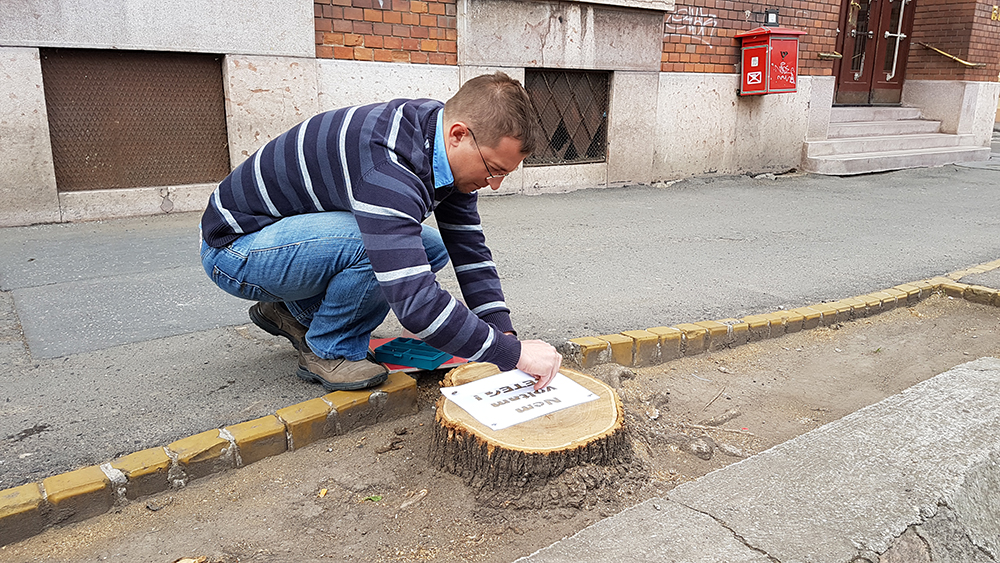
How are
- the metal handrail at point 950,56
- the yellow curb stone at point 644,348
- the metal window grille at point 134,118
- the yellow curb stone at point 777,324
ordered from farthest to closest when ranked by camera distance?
the metal handrail at point 950,56 → the metal window grille at point 134,118 → the yellow curb stone at point 777,324 → the yellow curb stone at point 644,348

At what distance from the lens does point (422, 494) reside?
6.89 feet

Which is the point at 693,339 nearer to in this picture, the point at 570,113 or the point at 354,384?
the point at 354,384

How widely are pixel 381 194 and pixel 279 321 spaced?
1046 millimetres

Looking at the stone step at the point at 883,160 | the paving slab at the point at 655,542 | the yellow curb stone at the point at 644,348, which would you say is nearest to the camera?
the paving slab at the point at 655,542

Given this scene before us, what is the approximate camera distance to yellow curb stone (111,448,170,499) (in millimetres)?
2014

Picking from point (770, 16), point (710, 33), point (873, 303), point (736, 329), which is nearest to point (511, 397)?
point (736, 329)

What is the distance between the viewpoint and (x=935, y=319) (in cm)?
397

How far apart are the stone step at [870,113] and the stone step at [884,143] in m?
0.49

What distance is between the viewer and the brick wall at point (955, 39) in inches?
437

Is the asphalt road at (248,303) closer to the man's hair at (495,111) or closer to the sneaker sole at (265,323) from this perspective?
the sneaker sole at (265,323)

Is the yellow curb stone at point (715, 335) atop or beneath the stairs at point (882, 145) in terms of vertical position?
beneath

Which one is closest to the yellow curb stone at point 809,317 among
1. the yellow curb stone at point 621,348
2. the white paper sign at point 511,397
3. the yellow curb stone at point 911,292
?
the yellow curb stone at point 911,292

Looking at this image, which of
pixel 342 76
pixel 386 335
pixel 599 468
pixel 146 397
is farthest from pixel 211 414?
pixel 342 76

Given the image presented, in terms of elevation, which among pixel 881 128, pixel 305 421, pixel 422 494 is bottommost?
pixel 422 494
